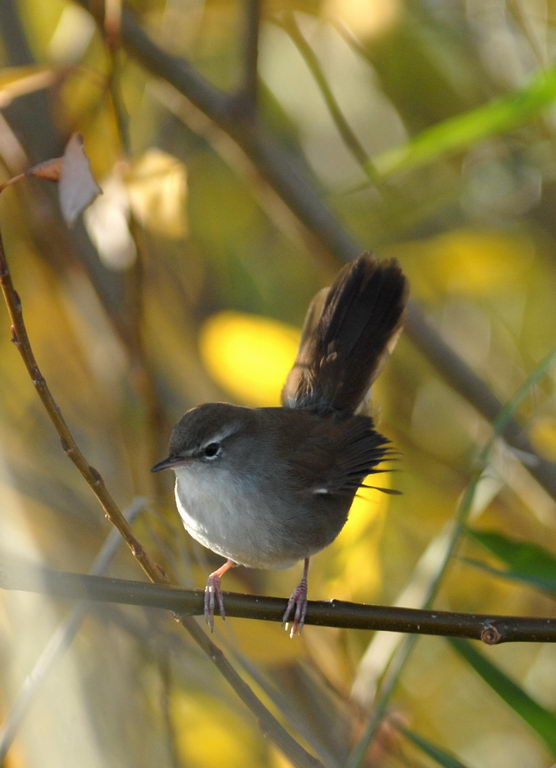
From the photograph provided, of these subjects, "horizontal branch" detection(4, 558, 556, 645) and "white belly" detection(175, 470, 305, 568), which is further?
"white belly" detection(175, 470, 305, 568)

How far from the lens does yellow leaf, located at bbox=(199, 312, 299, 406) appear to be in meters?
3.69

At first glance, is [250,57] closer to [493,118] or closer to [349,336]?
[349,336]

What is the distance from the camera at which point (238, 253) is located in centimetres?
476

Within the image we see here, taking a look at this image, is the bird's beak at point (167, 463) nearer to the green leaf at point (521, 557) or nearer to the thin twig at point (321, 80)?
the green leaf at point (521, 557)

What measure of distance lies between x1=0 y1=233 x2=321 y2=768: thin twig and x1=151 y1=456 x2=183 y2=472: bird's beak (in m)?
0.58

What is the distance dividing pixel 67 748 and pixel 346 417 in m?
1.66

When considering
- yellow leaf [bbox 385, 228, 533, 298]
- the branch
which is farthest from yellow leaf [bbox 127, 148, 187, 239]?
yellow leaf [bbox 385, 228, 533, 298]

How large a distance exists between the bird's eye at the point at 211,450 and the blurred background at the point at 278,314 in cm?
32

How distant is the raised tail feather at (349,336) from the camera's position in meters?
3.55

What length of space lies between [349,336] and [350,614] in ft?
4.66

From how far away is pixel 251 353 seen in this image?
12.1 ft

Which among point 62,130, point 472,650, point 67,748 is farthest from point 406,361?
point 67,748

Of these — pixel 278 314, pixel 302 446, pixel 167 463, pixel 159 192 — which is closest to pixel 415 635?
pixel 167 463

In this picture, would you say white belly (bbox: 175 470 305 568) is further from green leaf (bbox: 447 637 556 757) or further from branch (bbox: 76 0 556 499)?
branch (bbox: 76 0 556 499)
